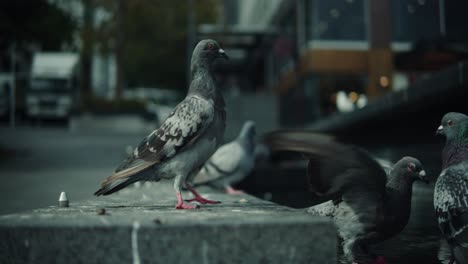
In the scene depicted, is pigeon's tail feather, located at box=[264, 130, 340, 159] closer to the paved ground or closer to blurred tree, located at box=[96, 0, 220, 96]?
the paved ground

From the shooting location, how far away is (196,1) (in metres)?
40.3

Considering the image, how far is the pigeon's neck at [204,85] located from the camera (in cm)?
512

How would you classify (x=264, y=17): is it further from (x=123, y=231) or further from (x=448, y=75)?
(x=123, y=231)

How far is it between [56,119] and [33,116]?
1141 millimetres

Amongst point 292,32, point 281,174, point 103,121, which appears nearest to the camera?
point 281,174

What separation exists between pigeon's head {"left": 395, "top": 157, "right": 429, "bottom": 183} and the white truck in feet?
104

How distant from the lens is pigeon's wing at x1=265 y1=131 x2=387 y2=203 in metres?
4.59

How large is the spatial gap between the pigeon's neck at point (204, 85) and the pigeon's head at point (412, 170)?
1270 millimetres

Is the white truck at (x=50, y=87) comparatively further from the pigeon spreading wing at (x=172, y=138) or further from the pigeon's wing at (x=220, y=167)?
the pigeon spreading wing at (x=172, y=138)

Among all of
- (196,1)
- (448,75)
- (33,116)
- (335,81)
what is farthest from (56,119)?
(448,75)

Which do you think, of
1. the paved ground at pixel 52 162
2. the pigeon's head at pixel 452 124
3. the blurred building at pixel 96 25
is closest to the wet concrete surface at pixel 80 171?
the paved ground at pixel 52 162

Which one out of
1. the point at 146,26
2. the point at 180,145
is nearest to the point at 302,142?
the point at 180,145

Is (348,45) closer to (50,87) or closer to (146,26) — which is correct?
(50,87)

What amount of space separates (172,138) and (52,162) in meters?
15.2
